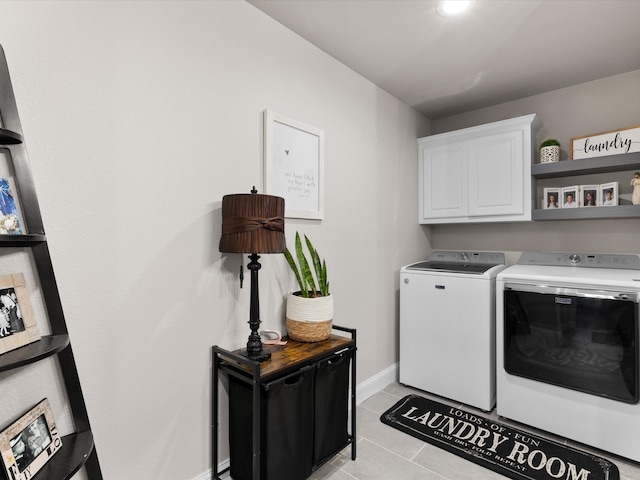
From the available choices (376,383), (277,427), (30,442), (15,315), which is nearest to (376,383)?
(376,383)

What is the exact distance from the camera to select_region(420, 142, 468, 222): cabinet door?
118 inches

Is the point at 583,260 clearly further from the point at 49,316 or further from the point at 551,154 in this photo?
the point at 49,316

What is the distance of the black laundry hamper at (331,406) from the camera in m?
1.76

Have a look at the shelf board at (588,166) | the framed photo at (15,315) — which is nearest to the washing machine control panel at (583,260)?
the shelf board at (588,166)

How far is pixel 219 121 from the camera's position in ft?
5.60

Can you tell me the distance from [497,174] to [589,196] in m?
0.65

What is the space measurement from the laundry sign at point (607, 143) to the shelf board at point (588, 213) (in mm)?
384

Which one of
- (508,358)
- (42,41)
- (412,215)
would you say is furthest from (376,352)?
(42,41)

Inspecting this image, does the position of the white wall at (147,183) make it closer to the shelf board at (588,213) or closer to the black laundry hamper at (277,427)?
the black laundry hamper at (277,427)

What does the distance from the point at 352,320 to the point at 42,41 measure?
2.19 meters

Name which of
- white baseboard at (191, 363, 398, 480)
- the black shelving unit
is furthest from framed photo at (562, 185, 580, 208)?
the black shelving unit

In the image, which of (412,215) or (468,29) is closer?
(468,29)

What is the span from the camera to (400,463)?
194cm

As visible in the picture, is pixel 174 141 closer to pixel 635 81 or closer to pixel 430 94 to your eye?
pixel 430 94
